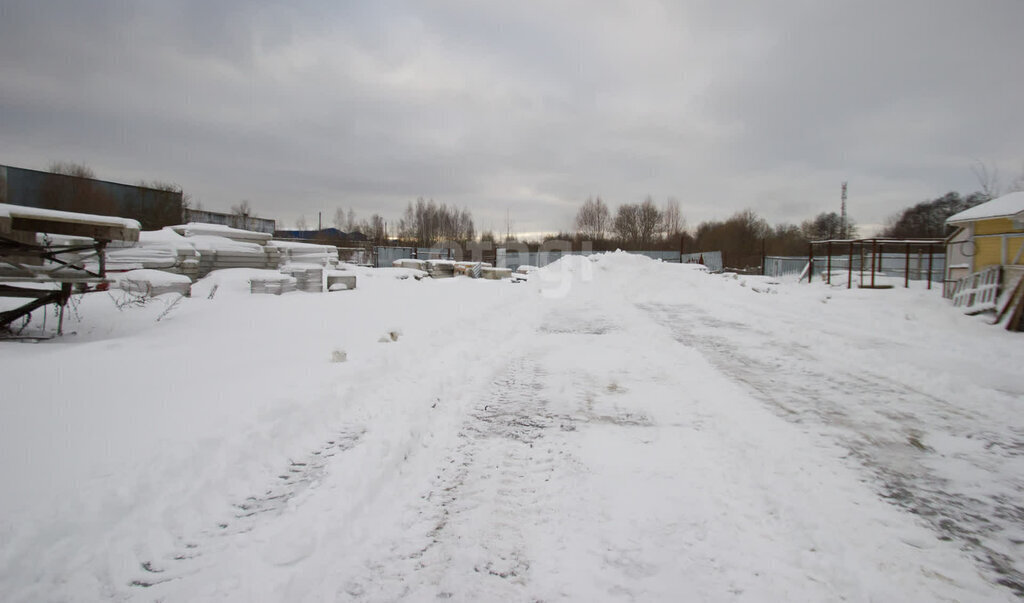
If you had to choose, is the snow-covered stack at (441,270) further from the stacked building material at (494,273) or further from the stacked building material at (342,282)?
the stacked building material at (342,282)

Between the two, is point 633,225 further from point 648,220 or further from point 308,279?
point 308,279

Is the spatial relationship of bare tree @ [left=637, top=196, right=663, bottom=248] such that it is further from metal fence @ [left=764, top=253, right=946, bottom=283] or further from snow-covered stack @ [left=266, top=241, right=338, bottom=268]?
snow-covered stack @ [left=266, top=241, right=338, bottom=268]

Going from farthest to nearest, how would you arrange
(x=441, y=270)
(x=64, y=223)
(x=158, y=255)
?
(x=441, y=270) < (x=158, y=255) < (x=64, y=223)

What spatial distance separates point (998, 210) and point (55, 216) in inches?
820

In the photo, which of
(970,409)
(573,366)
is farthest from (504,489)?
(970,409)

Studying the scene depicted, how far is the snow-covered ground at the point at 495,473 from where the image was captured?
2.04 meters

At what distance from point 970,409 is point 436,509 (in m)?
5.61

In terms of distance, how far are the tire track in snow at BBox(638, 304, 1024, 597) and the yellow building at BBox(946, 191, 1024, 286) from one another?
8.90 metres

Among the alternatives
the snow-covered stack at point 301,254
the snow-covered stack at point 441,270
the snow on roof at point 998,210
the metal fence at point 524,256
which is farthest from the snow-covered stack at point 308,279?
the metal fence at point 524,256

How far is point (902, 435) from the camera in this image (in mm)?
3736

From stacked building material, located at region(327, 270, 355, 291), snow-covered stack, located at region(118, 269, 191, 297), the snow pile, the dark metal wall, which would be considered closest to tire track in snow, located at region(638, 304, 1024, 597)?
snow-covered stack, located at region(118, 269, 191, 297)

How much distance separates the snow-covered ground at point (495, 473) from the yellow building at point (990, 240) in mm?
7372

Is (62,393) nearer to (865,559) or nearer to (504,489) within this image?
(504,489)

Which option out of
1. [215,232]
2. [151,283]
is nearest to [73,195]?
[215,232]
